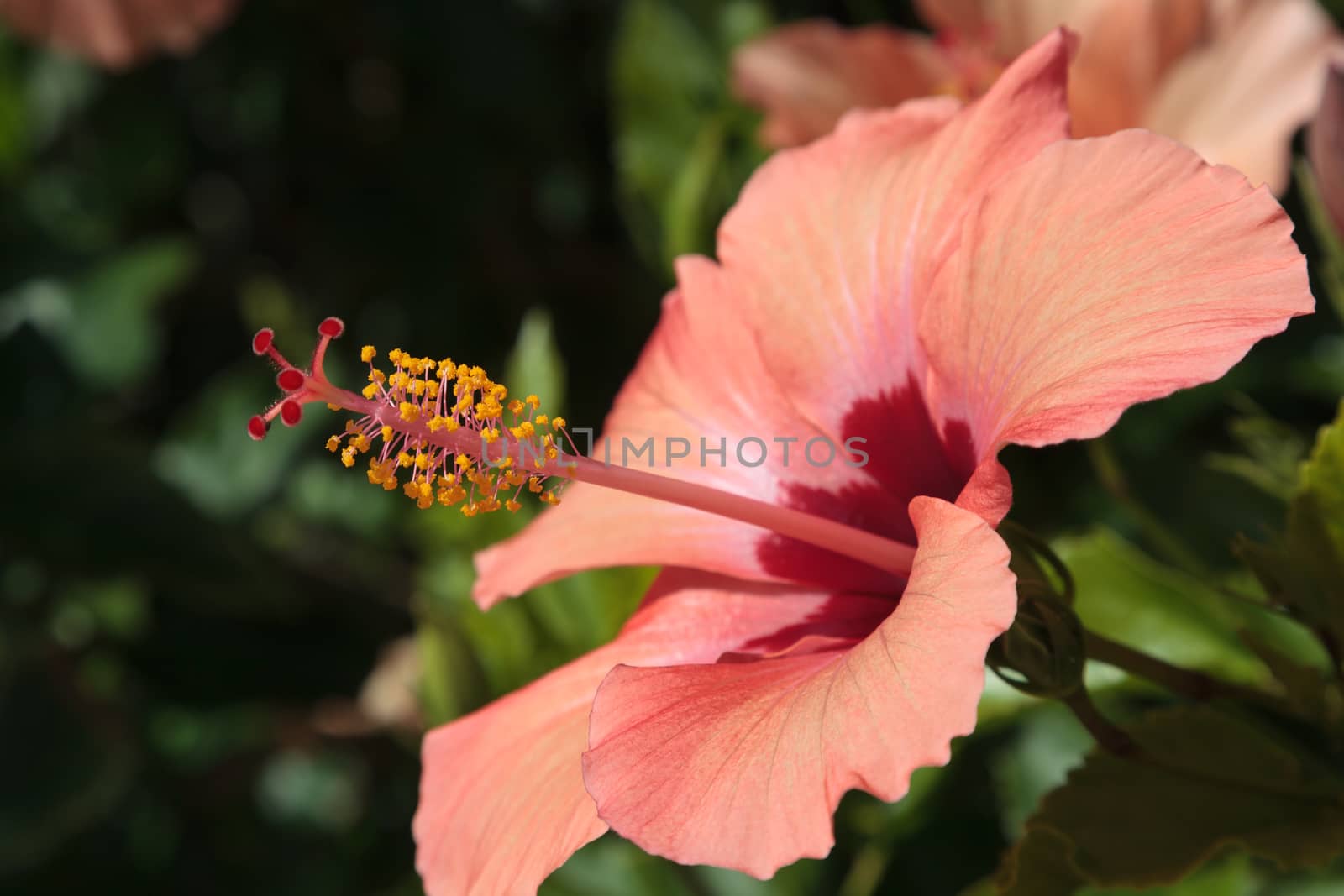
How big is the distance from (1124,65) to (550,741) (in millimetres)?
923

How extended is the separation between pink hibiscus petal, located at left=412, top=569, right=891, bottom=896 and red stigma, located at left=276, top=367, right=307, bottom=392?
0.28m

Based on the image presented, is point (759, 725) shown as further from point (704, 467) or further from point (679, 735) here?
point (704, 467)

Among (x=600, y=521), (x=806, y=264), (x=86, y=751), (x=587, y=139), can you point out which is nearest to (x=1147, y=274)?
(x=806, y=264)

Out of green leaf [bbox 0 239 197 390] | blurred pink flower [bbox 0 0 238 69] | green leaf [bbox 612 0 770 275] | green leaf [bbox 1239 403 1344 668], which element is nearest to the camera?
green leaf [bbox 1239 403 1344 668]

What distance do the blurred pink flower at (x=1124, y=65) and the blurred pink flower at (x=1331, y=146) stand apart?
171mm

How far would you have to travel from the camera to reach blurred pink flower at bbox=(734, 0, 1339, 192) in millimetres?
1341

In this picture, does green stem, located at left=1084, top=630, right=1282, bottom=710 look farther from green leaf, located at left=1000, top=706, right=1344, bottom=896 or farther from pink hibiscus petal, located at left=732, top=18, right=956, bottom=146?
pink hibiscus petal, located at left=732, top=18, right=956, bottom=146

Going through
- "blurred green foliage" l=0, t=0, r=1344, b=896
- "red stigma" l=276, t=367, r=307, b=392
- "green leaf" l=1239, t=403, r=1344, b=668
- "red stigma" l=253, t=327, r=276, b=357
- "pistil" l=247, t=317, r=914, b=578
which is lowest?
"blurred green foliage" l=0, t=0, r=1344, b=896

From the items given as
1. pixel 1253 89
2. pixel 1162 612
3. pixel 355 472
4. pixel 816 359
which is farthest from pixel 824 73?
pixel 355 472

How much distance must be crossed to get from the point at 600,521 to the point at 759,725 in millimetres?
329

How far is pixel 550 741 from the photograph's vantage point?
953 mm

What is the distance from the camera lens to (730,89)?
1808 millimetres

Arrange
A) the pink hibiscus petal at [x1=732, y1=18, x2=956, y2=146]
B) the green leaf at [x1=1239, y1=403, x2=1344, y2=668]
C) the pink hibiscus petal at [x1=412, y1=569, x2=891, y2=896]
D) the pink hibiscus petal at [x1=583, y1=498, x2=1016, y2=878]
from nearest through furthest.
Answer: the pink hibiscus petal at [x1=583, y1=498, x2=1016, y2=878]
the pink hibiscus petal at [x1=412, y1=569, x2=891, y2=896]
the green leaf at [x1=1239, y1=403, x2=1344, y2=668]
the pink hibiscus petal at [x1=732, y1=18, x2=956, y2=146]

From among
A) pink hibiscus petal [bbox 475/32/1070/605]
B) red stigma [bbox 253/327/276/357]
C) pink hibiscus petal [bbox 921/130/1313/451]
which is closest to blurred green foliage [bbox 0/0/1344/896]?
pink hibiscus petal [bbox 475/32/1070/605]
